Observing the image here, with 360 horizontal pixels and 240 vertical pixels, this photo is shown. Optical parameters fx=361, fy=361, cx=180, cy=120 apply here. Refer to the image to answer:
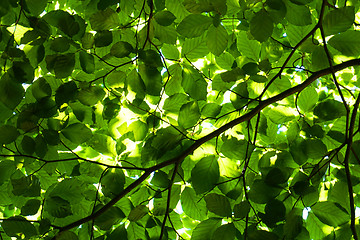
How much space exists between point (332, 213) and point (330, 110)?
50 cm

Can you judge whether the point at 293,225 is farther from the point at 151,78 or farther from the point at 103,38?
the point at 103,38

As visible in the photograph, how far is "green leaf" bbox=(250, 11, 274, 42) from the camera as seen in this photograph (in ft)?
5.20

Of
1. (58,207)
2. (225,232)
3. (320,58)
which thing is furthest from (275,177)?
(58,207)

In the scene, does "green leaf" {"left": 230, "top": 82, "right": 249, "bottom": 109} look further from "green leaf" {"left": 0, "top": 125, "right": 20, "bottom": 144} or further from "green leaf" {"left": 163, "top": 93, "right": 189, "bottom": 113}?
"green leaf" {"left": 0, "top": 125, "right": 20, "bottom": 144}

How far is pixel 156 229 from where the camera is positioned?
1949 mm

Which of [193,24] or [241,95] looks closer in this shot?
[193,24]

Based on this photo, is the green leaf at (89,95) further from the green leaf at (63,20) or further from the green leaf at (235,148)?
the green leaf at (235,148)

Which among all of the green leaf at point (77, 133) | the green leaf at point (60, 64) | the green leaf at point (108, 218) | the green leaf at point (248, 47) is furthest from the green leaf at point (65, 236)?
the green leaf at point (248, 47)

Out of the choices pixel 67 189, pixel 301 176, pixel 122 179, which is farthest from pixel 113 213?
pixel 301 176

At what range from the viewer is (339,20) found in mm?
1615

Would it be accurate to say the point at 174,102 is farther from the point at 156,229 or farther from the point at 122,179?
the point at 156,229

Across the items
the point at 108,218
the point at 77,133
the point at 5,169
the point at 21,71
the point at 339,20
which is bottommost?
the point at 108,218

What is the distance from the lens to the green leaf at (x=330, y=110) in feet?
5.74

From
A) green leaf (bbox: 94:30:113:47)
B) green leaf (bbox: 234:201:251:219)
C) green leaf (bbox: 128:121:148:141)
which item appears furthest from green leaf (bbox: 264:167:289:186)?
green leaf (bbox: 94:30:113:47)
